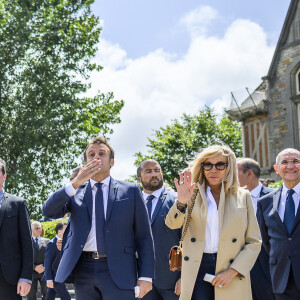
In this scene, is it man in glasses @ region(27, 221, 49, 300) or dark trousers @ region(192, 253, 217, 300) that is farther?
man in glasses @ region(27, 221, 49, 300)

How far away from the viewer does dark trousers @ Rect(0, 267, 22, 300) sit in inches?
218

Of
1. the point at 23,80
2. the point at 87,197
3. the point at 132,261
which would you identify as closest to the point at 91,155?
the point at 87,197

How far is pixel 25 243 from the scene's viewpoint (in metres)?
5.71

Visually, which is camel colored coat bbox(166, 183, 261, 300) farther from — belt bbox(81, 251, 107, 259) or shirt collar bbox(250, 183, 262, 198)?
shirt collar bbox(250, 183, 262, 198)

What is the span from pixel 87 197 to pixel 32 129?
21.5 meters

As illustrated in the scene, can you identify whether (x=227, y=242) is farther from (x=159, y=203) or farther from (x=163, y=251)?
(x=159, y=203)

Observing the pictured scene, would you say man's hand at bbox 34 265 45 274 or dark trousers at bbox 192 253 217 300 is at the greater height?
man's hand at bbox 34 265 45 274

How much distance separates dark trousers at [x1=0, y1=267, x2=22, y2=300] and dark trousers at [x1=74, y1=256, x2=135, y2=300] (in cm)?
114

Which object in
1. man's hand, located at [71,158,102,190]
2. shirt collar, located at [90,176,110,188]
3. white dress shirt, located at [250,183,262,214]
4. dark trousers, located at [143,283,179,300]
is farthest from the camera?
white dress shirt, located at [250,183,262,214]

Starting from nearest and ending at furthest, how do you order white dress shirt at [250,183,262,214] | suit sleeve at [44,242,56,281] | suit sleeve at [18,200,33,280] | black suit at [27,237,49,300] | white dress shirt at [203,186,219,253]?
white dress shirt at [203,186,219,253] < suit sleeve at [18,200,33,280] < white dress shirt at [250,183,262,214] < suit sleeve at [44,242,56,281] < black suit at [27,237,49,300]

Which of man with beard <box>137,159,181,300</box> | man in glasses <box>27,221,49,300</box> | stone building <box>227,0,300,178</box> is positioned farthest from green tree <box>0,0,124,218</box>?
man with beard <box>137,159,181,300</box>

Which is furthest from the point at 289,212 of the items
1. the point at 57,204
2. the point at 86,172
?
the point at 57,204

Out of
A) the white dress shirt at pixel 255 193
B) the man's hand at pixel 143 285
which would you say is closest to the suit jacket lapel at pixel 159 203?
the white dress shirt at pixel 255 193

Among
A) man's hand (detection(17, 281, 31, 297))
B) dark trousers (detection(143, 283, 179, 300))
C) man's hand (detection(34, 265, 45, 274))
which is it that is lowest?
dark trousers (detection(143, 283, 179, 300))
